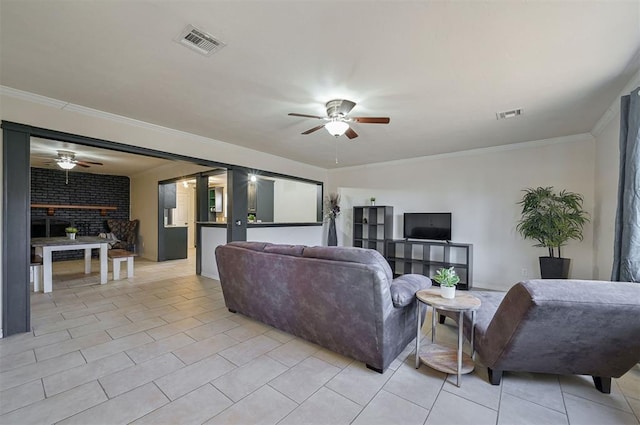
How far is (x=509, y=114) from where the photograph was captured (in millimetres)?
3156

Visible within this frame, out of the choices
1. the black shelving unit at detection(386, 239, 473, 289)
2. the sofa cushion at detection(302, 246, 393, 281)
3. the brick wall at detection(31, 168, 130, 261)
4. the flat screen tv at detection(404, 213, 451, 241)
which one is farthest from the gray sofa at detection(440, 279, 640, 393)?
the brick wall at detection(31, 168, 130, 261)

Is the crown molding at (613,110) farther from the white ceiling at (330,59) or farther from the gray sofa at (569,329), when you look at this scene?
the gray sofa at (569,329)

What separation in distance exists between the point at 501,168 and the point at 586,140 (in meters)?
1.06

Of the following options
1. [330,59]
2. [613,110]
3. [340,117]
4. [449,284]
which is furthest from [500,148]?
[330,59]

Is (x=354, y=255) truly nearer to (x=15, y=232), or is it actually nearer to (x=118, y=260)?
(x=15, y=232)

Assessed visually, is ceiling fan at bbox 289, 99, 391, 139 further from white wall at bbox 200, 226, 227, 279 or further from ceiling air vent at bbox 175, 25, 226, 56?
white wall at bbox 200, 226, 227, 279

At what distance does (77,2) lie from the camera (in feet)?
5.23

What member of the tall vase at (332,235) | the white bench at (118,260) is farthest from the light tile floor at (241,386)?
the tall vase at (332,235)

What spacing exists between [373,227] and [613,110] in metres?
3.92

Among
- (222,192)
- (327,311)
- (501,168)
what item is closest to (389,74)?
(327,311)

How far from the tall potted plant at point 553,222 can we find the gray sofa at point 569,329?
7.13 ft

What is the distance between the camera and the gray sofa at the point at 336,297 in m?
2.03

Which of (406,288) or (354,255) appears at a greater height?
(354,255)

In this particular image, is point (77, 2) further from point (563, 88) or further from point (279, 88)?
point (563, 88)
